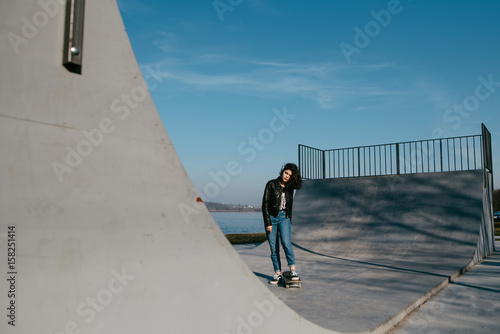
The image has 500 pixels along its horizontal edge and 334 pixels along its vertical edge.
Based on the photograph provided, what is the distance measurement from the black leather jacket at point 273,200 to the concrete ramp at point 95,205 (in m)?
2.81

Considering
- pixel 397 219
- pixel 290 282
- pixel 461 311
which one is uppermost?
pixel 397 219

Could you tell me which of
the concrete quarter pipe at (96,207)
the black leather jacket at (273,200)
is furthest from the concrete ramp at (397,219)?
the concrete quarter pipe at (96,207)

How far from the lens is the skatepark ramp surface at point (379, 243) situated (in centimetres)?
424

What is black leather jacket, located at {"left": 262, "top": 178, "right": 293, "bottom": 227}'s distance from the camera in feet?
16.7

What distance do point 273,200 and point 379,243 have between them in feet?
17.8

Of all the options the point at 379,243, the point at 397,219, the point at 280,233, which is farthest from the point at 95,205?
the point at 397,219

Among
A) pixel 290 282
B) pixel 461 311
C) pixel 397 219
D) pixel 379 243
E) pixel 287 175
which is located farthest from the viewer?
pixel 397 219

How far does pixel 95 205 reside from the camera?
5.75 feet

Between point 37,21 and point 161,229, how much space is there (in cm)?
113

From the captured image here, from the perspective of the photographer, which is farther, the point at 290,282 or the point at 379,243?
the point at 379,243

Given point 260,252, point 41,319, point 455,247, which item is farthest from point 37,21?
point 455,247

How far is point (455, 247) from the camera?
8.55 meters

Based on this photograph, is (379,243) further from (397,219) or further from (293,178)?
(293,178)

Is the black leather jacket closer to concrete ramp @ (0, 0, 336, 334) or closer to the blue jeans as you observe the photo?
the blue jeans
